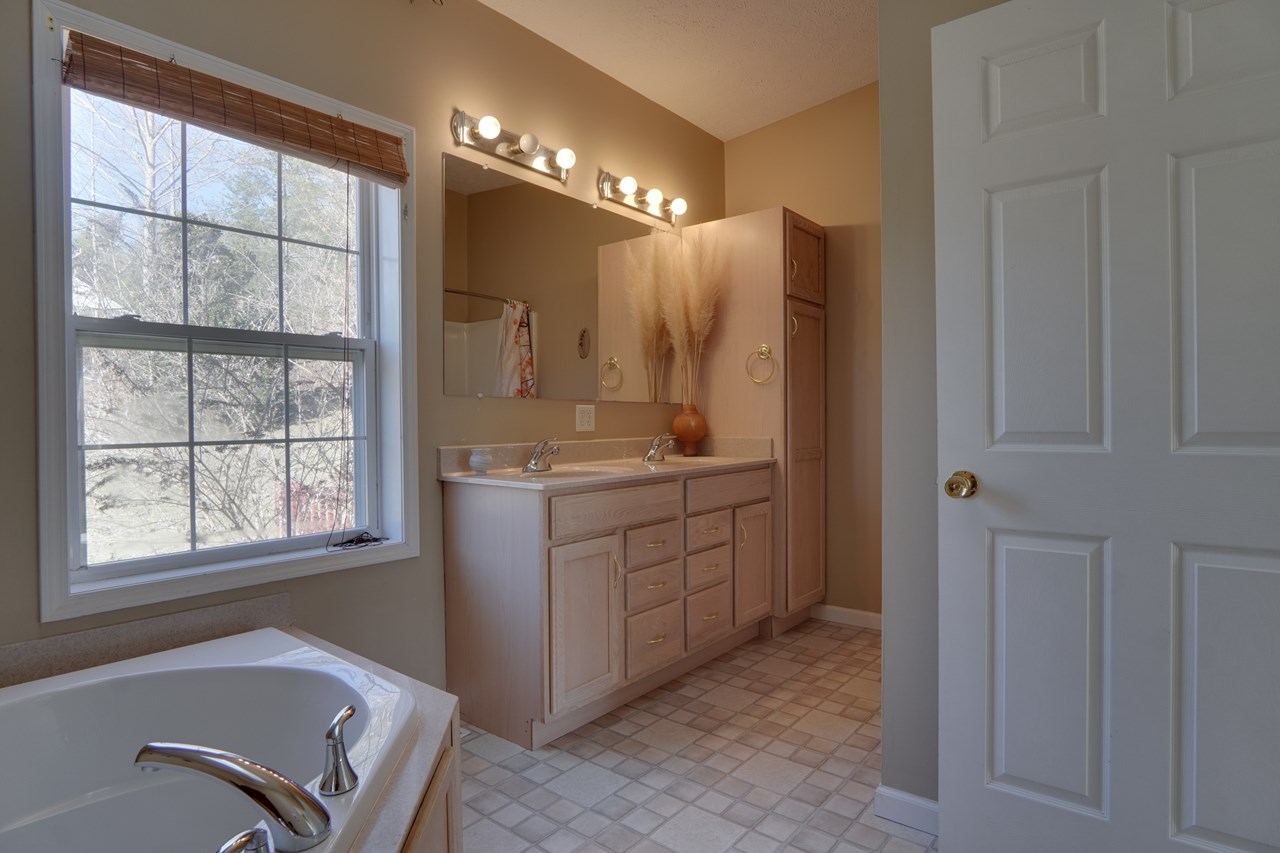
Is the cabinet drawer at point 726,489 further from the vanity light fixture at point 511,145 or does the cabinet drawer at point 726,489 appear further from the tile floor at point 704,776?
the vanity light fixture at point 511,145

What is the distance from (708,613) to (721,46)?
2.47 m

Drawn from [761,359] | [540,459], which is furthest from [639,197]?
[540,459]

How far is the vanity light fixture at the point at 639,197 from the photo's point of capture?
3.20 meters

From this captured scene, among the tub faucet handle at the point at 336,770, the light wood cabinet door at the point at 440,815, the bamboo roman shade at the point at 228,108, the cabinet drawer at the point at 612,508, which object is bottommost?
the light wood cabinet door at the point at 440,815

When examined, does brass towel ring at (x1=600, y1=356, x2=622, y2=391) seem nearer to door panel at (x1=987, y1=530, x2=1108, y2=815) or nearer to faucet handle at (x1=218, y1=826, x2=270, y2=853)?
door panel at (x1=987, y1=530, x2=1108, y2=815)

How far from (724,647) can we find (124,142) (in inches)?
110

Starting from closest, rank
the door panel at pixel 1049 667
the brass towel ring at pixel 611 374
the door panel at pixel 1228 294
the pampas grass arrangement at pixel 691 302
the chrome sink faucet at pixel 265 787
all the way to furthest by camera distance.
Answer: the chrome sink faucet at pixel 265 787, the door panel at pixel 1228 294, the door panel at pixel 1049 667, the brass towel ring at pixel 611 374, the pampas grass arrangement at pixel 691 302

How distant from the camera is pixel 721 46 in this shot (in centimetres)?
303

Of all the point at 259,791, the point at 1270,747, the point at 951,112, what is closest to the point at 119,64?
the point at 259,791

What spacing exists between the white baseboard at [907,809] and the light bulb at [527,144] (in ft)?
8.07

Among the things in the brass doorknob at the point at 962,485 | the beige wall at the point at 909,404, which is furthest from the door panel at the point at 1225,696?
the beige wall at the point at 909,404

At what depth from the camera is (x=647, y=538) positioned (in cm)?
254

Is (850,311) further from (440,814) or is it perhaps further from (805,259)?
(440,814)

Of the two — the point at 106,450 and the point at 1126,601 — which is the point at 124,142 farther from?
the point at 1126,601
